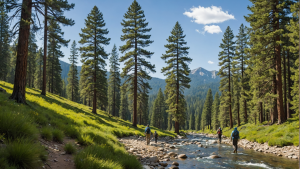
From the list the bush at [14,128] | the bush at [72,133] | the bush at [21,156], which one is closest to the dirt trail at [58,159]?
the bush at [21,156]

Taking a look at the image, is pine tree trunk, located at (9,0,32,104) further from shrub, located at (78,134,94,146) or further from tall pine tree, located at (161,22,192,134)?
tall pine tree, located at (161,22,192,134)

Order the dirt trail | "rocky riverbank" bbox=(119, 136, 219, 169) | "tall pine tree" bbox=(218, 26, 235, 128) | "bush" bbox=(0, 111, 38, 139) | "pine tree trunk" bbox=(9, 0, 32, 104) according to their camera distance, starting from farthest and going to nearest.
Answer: "tall pine tree" bbox=(218, 26, 235, 128) < "pine tree trunk" bbox=(9, 0, 32, 104) < "rocky riverbank" bbox=(119, 136, 219, 169) < the dirt trail < "bush" bbox=(0, 111, 38, 139)

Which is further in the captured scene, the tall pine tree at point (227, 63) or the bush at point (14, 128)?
the tall pine tree at point (227, 63)

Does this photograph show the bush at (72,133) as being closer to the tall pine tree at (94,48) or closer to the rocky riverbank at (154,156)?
the rocky riverbank at (154,156)

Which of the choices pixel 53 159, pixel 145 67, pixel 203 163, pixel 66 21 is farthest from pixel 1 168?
pixel 145 67

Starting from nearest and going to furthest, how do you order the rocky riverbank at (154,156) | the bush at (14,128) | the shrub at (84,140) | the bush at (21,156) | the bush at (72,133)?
1. the bush at (21,156)
2. the bush at (14,128)
3. the shrub at (84,140)
4. the bush at (72,133)
5. the rocky riverbank at (154,156)

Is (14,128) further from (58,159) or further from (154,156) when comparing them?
(154,156)

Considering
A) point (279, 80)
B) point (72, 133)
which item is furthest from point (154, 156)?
point (279, 80)

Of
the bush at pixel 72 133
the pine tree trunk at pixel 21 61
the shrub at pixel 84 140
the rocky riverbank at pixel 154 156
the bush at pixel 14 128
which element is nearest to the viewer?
the bush at pixel 14 128

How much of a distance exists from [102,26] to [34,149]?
2539 centimetres

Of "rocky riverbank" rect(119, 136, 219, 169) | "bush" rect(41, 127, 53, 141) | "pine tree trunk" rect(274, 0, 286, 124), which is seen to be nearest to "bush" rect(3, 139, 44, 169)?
"bush" rect(41, 127, 53, 141)

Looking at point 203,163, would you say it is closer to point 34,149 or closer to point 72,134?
point 72,134

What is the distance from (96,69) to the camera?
26.1 m

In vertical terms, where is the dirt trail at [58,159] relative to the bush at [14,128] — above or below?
below
